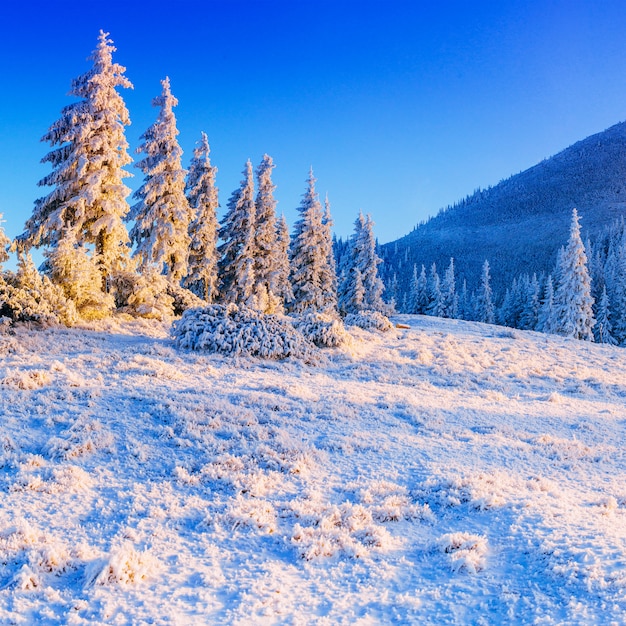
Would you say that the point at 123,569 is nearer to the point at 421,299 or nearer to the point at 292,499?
the point at 292,499

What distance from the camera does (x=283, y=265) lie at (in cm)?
4294

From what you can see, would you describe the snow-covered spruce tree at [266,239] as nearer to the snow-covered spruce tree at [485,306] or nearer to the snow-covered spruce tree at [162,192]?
the snow-covered spruce tree at [162,192]

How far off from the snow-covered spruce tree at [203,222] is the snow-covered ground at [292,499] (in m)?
21.2

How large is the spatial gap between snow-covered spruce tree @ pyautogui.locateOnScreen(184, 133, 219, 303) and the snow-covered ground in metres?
21.2

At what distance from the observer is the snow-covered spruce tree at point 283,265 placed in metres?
39.3

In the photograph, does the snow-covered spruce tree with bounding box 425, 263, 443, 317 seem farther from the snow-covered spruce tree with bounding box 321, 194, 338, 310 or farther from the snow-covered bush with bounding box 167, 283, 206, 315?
the snow-covered bush with bounding box 167, 283, 206, 315

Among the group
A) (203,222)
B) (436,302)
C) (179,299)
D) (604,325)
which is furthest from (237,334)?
(436,302)

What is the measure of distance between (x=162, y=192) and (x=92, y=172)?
277 inches

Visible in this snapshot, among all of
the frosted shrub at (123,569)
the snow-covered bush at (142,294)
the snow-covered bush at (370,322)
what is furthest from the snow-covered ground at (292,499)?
the snow-covered bush at (370,322)

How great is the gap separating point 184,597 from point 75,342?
12.6 m

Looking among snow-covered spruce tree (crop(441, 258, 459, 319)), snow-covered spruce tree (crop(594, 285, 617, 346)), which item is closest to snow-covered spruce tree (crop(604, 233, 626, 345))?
snow-covered spruce tree (crop(594, 285, 617, 346))

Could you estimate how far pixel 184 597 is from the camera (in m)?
4.70

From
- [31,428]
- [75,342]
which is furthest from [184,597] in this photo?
[75,342]

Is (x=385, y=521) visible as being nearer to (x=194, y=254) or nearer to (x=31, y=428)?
(x=31, y=428)
